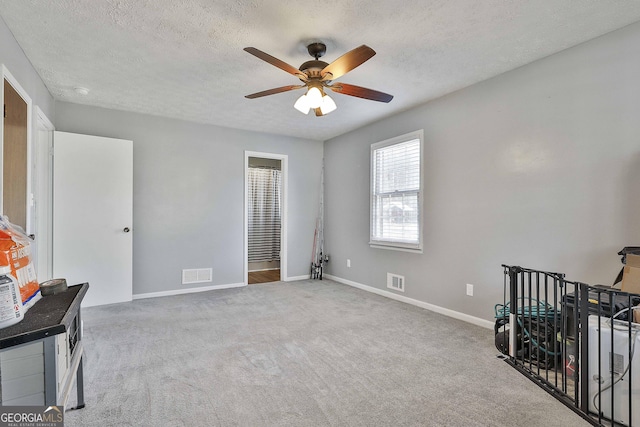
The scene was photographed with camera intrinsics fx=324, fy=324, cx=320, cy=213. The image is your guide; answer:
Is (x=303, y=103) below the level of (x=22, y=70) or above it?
below

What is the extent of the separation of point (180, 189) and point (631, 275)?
16.4ft

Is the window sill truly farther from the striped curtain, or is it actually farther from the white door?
the white door

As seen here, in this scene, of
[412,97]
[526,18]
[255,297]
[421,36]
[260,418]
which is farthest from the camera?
[255,297]

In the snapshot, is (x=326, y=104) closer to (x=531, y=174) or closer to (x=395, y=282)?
(x=531, y=174)

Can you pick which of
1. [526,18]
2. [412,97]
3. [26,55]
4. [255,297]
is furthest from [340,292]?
[26,55]

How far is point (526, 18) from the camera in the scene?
229cm

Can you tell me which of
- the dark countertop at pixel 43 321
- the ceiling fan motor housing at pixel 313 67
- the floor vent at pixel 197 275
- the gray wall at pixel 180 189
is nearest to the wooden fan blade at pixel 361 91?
the ceiling fan motor housing at pixel 313 67

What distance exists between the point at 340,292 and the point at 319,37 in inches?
138

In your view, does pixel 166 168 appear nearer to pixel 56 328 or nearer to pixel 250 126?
pixel 250 126

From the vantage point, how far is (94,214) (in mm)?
4078

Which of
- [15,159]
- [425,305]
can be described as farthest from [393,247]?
[15,159]

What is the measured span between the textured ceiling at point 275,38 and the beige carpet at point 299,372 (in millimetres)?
2548

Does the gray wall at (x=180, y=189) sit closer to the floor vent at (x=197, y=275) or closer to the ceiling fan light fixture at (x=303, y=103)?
the floor vent at (x=197, y=275)

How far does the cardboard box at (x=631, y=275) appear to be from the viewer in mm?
2035
